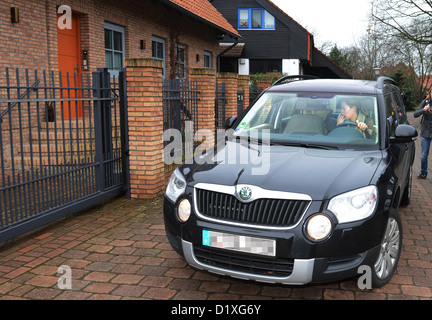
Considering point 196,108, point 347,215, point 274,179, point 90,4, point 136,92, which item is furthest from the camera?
point 90,4

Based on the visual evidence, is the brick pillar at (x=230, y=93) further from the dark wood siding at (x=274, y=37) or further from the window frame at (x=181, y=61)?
the dark wood siding at (x=274, y=37)

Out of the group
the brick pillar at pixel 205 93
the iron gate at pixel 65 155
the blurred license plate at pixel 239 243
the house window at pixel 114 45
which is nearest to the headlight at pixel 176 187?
the blurred license plate at pixel 239 243

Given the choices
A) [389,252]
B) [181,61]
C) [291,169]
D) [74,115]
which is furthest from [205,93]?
[181,61]

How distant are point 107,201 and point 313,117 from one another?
11.4ft

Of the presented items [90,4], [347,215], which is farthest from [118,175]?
[90,4]

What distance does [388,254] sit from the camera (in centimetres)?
378

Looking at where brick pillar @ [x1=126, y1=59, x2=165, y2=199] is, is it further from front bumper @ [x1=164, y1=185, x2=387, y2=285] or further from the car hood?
front bumper @ [x1=164, y1=185, x2=387, y2=285]

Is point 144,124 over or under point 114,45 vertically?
under

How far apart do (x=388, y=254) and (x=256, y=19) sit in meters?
31.8

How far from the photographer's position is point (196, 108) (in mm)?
9234

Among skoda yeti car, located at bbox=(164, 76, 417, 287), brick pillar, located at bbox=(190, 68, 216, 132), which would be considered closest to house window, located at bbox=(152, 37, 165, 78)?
brick pillar, located at bbox=(190, 68, 216, 132)

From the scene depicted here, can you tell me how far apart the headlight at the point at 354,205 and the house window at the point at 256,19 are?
31.4 metres

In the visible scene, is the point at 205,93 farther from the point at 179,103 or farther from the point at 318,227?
the point at 318,227
